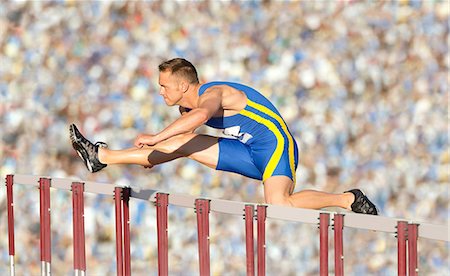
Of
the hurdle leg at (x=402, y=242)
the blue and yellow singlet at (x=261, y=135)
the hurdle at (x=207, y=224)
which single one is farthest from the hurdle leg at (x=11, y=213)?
the hurdle leg at (x=402, y=242)

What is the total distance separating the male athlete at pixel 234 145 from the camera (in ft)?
6.50

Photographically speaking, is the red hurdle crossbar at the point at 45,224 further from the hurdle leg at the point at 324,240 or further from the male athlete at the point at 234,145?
the hurdle leg at the point at 324,240

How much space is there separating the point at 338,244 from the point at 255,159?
46 centimetres

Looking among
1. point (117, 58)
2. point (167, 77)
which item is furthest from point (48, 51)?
point (167, 77)

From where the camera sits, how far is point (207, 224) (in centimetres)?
180

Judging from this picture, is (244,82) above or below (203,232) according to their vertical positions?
above

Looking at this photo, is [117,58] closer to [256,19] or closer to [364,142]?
[256,19]

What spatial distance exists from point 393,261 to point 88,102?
127cm

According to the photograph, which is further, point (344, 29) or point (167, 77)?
point (344, 29)

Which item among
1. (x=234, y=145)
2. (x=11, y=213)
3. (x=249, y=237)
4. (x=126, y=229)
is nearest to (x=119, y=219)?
(x=126, y=229)

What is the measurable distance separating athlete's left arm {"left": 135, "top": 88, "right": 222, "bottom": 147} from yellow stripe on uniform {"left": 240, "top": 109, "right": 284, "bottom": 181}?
0.09 m

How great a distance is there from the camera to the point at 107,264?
3.77 meters

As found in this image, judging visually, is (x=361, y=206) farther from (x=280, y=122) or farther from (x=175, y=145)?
(x=175, y=145)

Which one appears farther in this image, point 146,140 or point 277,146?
point 277,146
